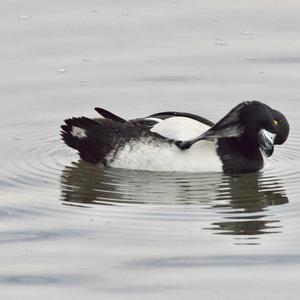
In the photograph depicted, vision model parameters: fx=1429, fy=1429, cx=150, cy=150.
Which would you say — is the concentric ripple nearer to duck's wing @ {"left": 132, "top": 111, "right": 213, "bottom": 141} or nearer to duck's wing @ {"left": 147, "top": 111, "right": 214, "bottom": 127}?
duck's wing @ {"left": 132, "top": 111, "right": 213, "bottom": 141}

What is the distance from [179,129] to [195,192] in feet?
2.34

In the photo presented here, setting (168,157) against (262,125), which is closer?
(168,157)

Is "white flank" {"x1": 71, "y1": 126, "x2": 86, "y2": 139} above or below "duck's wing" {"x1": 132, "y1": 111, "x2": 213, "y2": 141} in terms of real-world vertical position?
below

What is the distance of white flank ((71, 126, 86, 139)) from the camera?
440 inches

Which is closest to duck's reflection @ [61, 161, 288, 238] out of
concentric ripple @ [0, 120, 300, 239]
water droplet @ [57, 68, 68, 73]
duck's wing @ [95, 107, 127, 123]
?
concentric ripple @ [0, 120, 300, 239]

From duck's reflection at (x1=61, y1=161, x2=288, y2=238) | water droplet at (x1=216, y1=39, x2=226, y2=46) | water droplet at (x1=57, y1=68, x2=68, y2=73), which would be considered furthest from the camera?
water droplet at (x1=216, y1=39, x2=226, y2=46)

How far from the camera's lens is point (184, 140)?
10852 mm

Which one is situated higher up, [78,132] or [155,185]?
[78,132]

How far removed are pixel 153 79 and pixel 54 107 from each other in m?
1.13

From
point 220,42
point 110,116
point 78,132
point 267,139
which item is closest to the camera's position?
point 267,139

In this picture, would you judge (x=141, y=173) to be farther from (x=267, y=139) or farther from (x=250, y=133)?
(x=267, y=139)

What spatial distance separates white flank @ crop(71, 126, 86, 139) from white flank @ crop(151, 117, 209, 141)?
575mm

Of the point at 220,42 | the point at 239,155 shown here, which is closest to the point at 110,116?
the point at 239,155

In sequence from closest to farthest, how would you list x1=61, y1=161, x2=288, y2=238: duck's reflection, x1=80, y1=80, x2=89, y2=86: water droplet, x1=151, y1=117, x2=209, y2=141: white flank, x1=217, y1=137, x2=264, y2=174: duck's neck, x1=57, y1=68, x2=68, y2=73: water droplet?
x1=61, y1=161, x2=288, y2=238: duck's reflection < x1=151, y1=117, x2=209, y2=141: white flank < x1=217, y1=137, x2=264, y2=174: duck's neck < x1=80, y1=80, x2=89, y2=86: water droplet < x1=57, y1=68, x2=68, y2=73: water droplet
